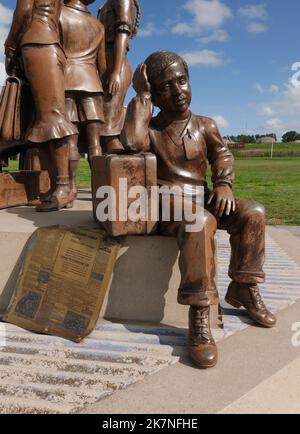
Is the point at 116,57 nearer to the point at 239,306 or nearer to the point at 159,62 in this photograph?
the point at 159,62

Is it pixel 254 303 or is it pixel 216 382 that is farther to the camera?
pixel 254 303

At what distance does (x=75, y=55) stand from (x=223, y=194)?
203cm

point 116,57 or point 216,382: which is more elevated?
point 116,57

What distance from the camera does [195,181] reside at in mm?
2631

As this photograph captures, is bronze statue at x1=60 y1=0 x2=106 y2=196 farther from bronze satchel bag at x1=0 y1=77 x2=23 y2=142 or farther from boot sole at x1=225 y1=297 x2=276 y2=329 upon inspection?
boot sole at x1=225 y1=297 x2=276 y2=329

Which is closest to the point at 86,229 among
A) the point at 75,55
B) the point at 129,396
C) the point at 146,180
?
the point at 146,180

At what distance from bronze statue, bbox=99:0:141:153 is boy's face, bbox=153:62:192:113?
158 cm

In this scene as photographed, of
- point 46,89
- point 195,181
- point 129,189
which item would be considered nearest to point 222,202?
point 195,181

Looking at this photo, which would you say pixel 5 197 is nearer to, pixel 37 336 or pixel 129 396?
pixel 37 336

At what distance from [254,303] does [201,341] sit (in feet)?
1.83

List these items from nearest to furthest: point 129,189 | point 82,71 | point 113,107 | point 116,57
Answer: point 129,189 < point 82,71 < point 116,57 < point 113,107

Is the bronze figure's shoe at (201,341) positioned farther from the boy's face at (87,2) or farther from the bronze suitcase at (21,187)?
the boy's face at (87,2)

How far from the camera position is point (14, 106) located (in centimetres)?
343

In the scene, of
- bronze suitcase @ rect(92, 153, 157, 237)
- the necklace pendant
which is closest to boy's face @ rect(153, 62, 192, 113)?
the necklace pendant
